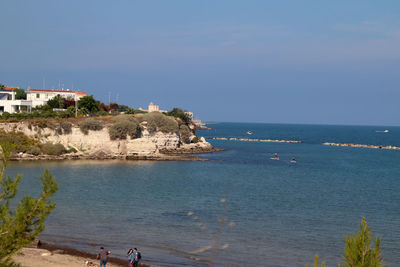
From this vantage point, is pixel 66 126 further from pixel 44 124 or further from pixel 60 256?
pixel 60 256

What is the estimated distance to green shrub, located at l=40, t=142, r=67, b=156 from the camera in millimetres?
63906

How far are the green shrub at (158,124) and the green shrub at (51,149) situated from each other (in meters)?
14.4

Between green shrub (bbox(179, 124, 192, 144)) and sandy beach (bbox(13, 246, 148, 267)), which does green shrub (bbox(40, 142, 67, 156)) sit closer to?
green shrub (bbox(179, 124, 192, 144))

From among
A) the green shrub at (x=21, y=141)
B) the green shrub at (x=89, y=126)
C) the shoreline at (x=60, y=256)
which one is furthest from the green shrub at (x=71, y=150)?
the shoreline at (x=60, y=256)

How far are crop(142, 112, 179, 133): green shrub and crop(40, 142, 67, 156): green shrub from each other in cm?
1439

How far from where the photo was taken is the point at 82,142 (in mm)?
67812

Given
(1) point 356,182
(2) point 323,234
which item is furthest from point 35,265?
(1) point 356,182

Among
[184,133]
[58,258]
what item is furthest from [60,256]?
[184,133]

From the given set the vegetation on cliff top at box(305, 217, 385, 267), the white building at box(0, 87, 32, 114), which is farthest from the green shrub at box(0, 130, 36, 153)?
the vegetation on cliff top at box(305, 217, 385, 267)

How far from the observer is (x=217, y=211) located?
32094mm

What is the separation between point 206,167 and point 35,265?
1564 inches

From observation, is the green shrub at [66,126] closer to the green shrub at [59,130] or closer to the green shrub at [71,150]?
the green shrub at [59,130]

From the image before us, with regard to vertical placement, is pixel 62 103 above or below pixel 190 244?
above

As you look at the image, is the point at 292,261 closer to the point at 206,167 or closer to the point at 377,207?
the point at 377,207
